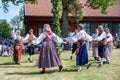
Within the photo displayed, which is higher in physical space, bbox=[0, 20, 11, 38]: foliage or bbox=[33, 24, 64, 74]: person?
bbox=[33, 24, 64, 74]: person

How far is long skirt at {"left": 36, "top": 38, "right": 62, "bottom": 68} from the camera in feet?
48.3

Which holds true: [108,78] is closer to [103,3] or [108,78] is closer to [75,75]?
[75,75]

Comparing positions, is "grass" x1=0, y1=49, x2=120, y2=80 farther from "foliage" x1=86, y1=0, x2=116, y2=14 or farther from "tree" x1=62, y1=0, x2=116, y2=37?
"tree" x1=62, y1=0, x2=116, y2=37

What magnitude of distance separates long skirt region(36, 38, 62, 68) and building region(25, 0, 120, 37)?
25089 millimetres

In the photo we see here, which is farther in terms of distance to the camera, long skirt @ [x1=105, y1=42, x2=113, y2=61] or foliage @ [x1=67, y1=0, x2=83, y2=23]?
foliage @ [x1=67, y1=0, x2=83, y2=23]

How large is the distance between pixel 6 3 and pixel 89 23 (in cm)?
1091

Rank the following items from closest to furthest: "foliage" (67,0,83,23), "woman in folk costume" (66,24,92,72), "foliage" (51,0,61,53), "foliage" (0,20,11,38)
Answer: "woman in folk costume" (66,24,92,72), "foliage" (51,0,61,53), "foliage" (67,0,83,23), "foliage" (0,20,11,38)

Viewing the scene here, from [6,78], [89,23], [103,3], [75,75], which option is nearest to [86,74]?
[75,75]

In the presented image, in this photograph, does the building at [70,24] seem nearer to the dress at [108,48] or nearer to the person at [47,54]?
the dress at [108,48]

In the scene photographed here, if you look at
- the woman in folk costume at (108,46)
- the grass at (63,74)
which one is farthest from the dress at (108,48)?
the grass at (63,74)

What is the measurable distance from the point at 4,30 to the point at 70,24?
1373 inches

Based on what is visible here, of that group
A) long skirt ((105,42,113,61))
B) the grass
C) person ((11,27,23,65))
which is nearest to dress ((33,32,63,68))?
the grass

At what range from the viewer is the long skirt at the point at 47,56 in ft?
48.3

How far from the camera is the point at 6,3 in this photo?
34.0 meters
